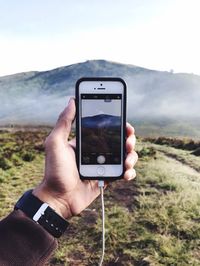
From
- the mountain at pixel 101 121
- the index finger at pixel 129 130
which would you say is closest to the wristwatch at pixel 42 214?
the mountain at pixel 101 121

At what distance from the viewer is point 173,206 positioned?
427 inches

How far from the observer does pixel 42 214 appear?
289 centimetres

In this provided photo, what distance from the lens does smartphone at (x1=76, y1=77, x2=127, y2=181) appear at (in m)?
3.33

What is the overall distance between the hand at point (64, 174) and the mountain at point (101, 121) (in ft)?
0.30

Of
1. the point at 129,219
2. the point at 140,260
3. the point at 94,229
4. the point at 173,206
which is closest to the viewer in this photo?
the point at 140,260

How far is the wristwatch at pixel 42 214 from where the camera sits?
9.45 ft

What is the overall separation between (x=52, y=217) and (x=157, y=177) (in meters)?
12.5

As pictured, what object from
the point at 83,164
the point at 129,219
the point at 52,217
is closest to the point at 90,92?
the point at 83,164

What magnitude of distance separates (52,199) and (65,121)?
0.52m

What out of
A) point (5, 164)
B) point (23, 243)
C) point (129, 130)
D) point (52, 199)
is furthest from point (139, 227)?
point (5, 164)

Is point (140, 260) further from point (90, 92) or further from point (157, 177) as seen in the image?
point (157, 177)

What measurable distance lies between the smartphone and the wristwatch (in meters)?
0.40

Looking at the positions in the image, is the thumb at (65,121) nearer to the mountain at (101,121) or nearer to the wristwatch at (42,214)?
the mountain at (101,121)

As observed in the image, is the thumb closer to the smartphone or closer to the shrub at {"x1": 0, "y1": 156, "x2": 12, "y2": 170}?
the smartphone
